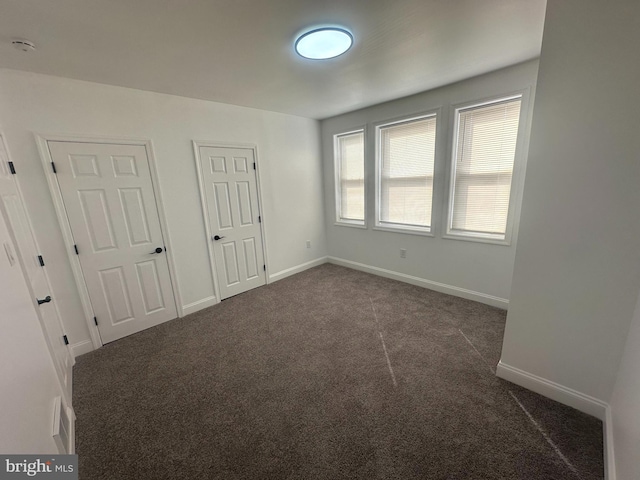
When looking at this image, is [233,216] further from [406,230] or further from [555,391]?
[555,391]

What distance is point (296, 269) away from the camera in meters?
4.44

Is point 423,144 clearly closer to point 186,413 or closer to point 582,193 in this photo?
point 582,193

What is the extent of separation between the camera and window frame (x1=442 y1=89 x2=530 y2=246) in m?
2.53

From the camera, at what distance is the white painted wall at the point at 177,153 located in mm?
2148

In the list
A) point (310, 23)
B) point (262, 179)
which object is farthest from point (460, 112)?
point (262, 179)

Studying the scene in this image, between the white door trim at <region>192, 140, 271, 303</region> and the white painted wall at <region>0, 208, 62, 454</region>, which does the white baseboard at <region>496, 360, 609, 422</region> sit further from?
the white door trim at <region>192, 140, 271, 303</region>

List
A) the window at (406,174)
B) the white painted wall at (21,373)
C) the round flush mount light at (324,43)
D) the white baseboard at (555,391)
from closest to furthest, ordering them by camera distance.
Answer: the white painted wall at (21,373)
the white baseboard at (555,391)
the round flush mount light at (324,43)
the window at (406,174)

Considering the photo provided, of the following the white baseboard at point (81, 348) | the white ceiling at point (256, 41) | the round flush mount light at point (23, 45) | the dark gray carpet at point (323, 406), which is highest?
the white ceiling at point (256, 41)

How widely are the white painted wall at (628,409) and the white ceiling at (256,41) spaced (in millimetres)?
2033

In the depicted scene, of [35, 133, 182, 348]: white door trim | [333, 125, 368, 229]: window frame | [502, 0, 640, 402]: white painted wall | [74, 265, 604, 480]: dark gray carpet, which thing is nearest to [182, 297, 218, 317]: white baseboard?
[74, 265, 604, 480]: dark gray carpet

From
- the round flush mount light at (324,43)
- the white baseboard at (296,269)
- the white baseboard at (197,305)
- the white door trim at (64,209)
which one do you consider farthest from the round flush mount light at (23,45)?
the white baseboard at (296,269)

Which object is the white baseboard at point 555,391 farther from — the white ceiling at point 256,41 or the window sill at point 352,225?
the window sill at point 352,225

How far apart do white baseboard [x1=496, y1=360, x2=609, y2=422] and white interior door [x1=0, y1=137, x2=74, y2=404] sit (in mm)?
3223

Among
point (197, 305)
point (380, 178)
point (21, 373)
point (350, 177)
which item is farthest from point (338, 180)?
point (21, 373)
